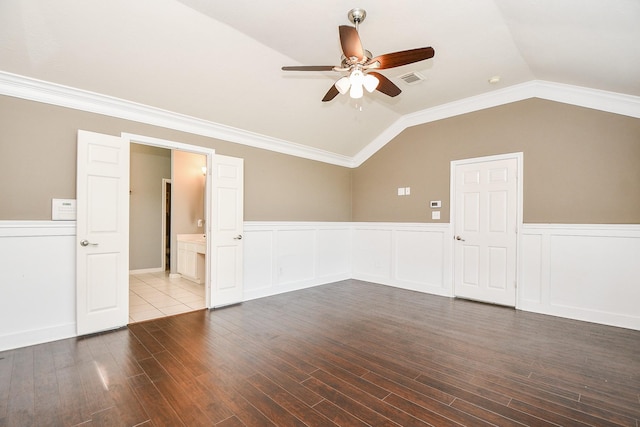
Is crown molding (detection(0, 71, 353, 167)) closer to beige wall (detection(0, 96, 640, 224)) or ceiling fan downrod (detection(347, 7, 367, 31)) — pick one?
beige wall (detection(0, 96, 640, 224))

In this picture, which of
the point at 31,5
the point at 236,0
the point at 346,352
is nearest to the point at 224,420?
the point at 346,352

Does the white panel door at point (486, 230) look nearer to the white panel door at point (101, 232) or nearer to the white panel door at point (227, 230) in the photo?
the white panel door at point (227, 230)

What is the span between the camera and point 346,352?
2.78 m

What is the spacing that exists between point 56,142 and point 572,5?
489cm

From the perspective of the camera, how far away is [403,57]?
7.72 ft

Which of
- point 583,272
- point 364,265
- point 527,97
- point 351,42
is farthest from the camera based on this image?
point 364,265

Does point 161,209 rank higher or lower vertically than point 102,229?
→ higher

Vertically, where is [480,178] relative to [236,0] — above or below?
below

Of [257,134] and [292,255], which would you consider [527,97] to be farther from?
[292,255]

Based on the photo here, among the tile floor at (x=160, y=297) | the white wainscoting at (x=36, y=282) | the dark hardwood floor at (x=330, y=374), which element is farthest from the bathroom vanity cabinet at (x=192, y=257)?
the white wainscoting at (x=36, y=282)

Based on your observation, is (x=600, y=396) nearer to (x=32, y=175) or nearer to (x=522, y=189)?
(x=522, y=189)

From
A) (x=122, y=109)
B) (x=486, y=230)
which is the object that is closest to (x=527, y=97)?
(x=486, y=230)

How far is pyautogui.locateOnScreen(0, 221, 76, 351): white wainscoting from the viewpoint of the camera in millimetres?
2781

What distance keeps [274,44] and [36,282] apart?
355cm
